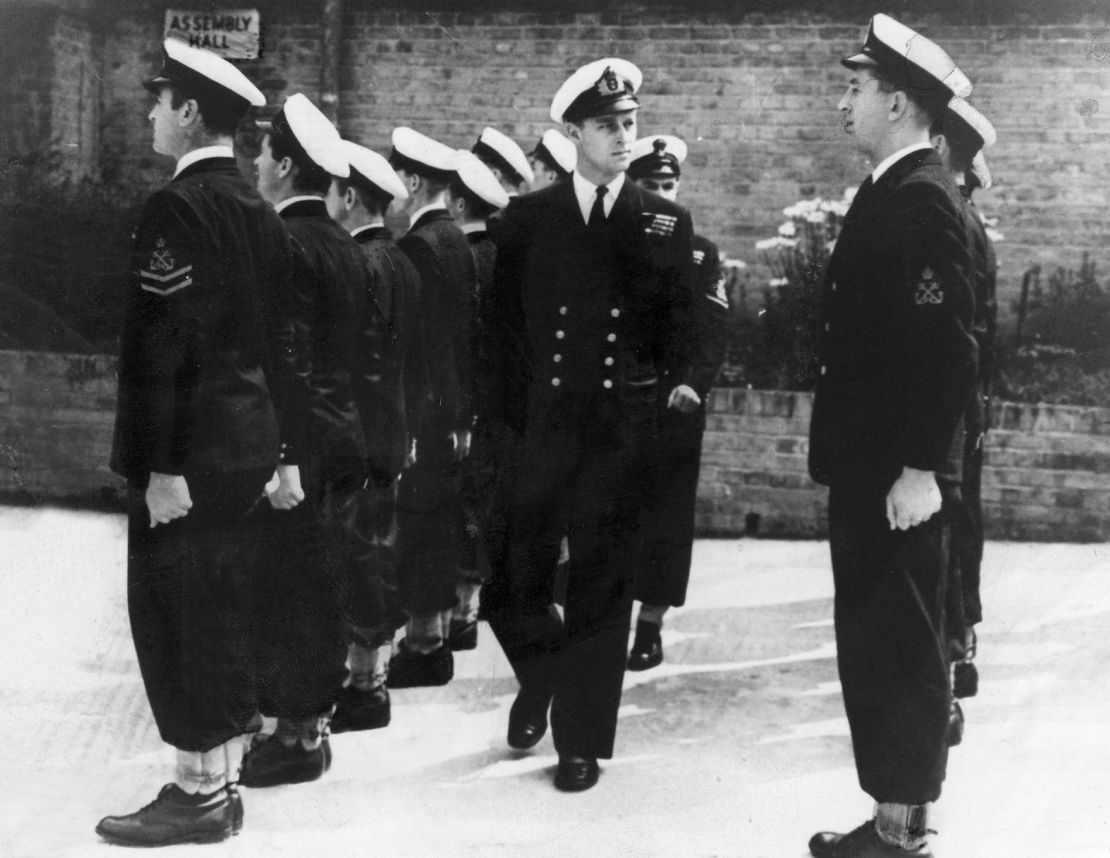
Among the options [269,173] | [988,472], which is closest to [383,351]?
[269,173]

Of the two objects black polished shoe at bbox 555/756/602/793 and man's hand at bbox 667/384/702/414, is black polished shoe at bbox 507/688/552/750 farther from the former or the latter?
man's hand at bbox 667/384/702/414

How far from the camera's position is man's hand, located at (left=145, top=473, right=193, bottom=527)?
300 centimetres

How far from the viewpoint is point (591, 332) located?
3682 millimetres

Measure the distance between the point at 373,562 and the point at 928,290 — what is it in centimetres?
224

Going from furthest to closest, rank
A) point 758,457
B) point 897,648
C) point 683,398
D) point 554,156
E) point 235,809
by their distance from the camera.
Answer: point 758,457 < point 554,156 < point 683,398 < point 235,809 < point 897,648

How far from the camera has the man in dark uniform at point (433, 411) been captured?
4.61m

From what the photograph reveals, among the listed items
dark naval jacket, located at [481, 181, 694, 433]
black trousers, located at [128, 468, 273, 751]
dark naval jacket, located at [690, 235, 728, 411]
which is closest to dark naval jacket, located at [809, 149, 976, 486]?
dark naval jacket, located at [481, 181, 694, 433]

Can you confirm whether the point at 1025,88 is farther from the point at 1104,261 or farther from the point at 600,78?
the point at 600,78

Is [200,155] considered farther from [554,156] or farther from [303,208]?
[554,156]

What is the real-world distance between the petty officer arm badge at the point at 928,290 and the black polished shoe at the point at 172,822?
2.32 metres

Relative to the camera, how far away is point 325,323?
3.78 m

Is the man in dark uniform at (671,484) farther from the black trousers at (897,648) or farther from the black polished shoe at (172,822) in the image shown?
the black polished shoe at (172,822)

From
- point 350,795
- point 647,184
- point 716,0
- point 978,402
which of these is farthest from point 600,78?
point 716,0

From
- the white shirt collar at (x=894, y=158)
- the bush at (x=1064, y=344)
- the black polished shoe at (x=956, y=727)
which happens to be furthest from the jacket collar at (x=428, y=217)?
the bush at (x=1064, y=344)
